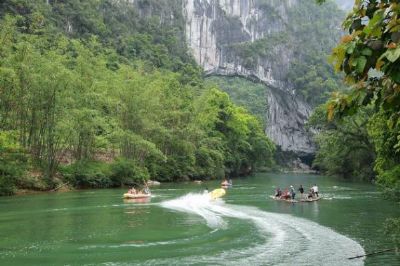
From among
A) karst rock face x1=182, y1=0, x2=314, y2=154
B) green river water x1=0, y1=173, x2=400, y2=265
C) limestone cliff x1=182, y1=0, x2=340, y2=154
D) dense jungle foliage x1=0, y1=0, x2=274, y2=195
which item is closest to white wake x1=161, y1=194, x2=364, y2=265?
green river water x1=0, y1=173, x2=400, y2=265

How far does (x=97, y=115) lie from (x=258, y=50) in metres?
84.3

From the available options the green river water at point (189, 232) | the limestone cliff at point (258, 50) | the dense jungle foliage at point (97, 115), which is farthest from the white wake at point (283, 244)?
the limestone cliff at point (258, 50)

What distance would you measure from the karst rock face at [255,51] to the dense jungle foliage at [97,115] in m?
22.1

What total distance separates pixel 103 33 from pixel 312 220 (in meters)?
71.5

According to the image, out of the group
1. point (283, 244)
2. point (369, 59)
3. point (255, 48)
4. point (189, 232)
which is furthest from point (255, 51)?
point (369, 59)

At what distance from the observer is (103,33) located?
8925cm

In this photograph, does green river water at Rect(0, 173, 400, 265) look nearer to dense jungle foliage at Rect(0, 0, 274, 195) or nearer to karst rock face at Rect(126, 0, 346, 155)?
dense jungle foliage at Rect(0, 0, 274, 195)

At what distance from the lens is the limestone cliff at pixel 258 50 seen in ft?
379

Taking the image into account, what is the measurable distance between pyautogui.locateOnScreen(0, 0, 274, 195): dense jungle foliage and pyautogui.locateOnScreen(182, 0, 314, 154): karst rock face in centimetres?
2214

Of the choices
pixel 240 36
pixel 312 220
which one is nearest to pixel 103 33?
pixel 240 36

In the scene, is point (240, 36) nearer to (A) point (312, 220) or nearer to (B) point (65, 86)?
(B) point (65, 86)

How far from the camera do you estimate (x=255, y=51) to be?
408ft

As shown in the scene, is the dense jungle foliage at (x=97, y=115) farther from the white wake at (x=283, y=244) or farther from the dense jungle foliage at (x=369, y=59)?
the dense jungle foliage at (x=369, y=59)

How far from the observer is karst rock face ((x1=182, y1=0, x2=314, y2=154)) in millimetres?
115250
